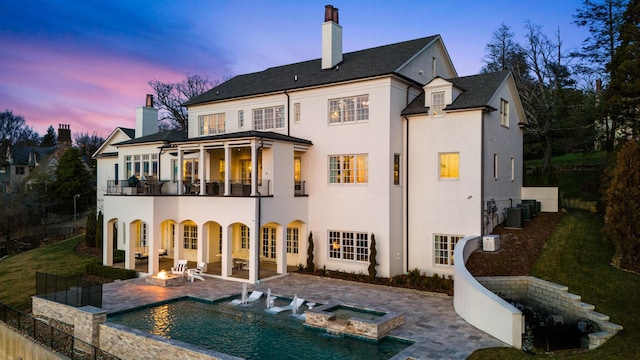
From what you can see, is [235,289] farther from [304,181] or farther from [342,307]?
→ [304,181]

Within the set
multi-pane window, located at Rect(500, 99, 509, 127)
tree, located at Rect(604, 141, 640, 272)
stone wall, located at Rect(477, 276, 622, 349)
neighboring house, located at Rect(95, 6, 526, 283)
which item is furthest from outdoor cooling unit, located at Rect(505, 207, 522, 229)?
stone wall, located at Rect(477, 276, 622, 349)

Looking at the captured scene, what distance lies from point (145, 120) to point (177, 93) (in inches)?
778

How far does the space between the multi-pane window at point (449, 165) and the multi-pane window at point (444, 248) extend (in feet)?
9.51

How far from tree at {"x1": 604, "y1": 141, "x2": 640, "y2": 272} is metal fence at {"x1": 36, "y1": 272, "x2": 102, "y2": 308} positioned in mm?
19556

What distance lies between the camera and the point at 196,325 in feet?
46.3

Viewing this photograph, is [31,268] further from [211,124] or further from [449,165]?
[449,165]

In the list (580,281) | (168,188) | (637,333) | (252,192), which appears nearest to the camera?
(637,333)

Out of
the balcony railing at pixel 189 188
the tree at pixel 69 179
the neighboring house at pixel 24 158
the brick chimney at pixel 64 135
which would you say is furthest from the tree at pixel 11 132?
the balcony railing at pixel 189 188

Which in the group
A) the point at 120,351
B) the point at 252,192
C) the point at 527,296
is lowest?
the point at 120,351

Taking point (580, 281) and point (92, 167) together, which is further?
point (92, 167)

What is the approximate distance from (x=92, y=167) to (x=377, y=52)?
5290 centimetres

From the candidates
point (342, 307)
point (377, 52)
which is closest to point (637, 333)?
point (342, 307)

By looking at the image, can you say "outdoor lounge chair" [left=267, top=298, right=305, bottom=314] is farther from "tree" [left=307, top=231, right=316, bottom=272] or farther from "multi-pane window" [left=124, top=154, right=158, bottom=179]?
"multi-pane window" [left=124, top=154, right=158, bottom=179]

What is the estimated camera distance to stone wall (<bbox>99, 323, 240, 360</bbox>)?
11219 millimetres
